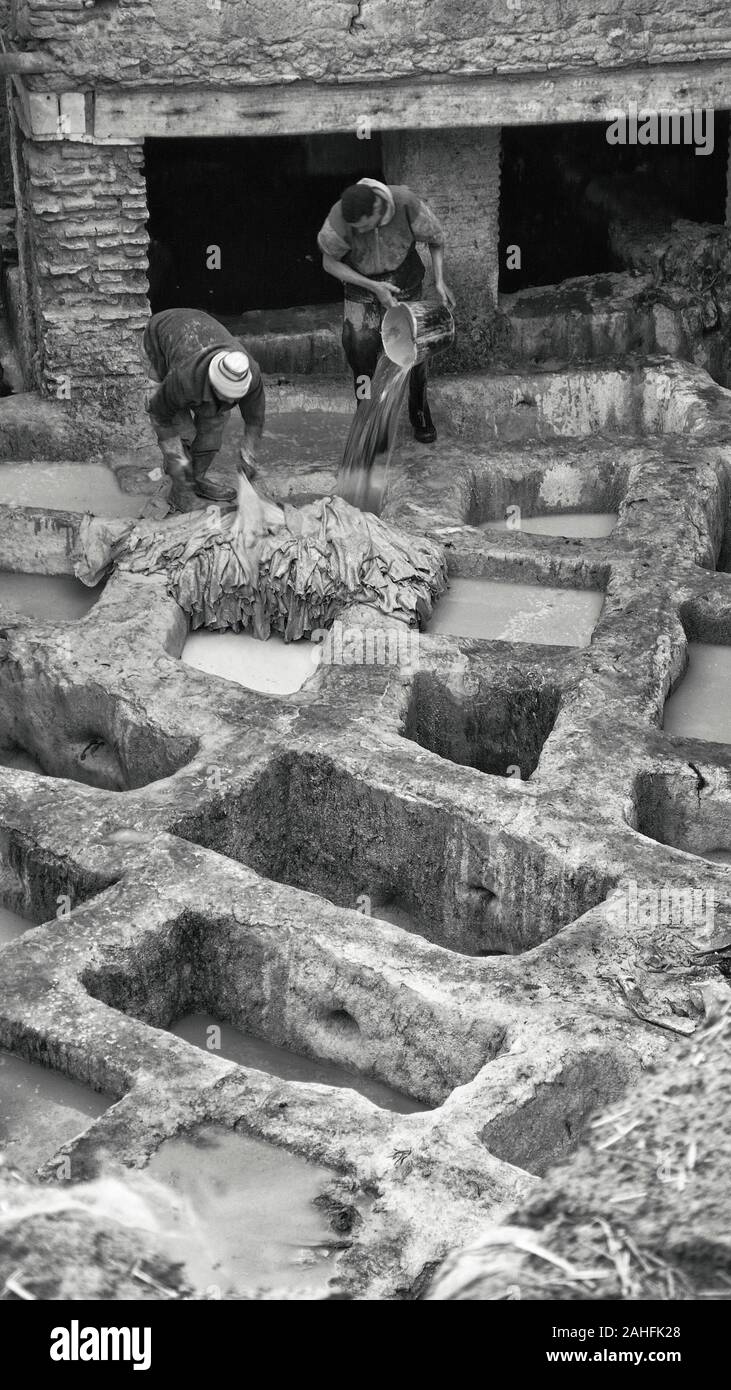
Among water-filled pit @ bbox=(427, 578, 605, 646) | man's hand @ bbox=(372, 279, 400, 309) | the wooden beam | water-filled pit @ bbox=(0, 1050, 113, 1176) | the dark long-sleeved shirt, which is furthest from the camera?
the wooden beam

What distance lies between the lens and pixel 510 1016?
16.8 ft

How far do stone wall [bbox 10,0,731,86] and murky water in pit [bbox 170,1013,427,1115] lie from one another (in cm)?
580

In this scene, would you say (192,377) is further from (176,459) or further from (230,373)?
(176,459)

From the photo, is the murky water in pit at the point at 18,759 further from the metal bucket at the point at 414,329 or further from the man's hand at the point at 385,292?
the man's hand at the point at 385,292

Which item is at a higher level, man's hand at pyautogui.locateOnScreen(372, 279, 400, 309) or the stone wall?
the stone wall

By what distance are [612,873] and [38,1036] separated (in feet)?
6.95

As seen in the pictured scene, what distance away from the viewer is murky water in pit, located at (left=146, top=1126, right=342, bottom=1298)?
420 cm

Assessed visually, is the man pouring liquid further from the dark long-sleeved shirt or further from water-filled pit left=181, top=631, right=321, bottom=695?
water-filled pit left=181, top=631, right=321, bottom=695

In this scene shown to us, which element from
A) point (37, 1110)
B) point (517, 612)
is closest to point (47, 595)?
point (517, 612)

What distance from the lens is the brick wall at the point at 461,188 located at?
32.5ft

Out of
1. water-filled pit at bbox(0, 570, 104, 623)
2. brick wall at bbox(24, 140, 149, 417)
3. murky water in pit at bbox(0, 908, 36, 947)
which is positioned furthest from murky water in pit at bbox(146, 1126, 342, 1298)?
brick wall at bbox(24, 140, 149, 417)

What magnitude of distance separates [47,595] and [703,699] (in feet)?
11.3

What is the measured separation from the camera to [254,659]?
7.79 m

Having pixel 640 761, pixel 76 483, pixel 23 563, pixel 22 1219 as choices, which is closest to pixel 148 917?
pixel 640 761
